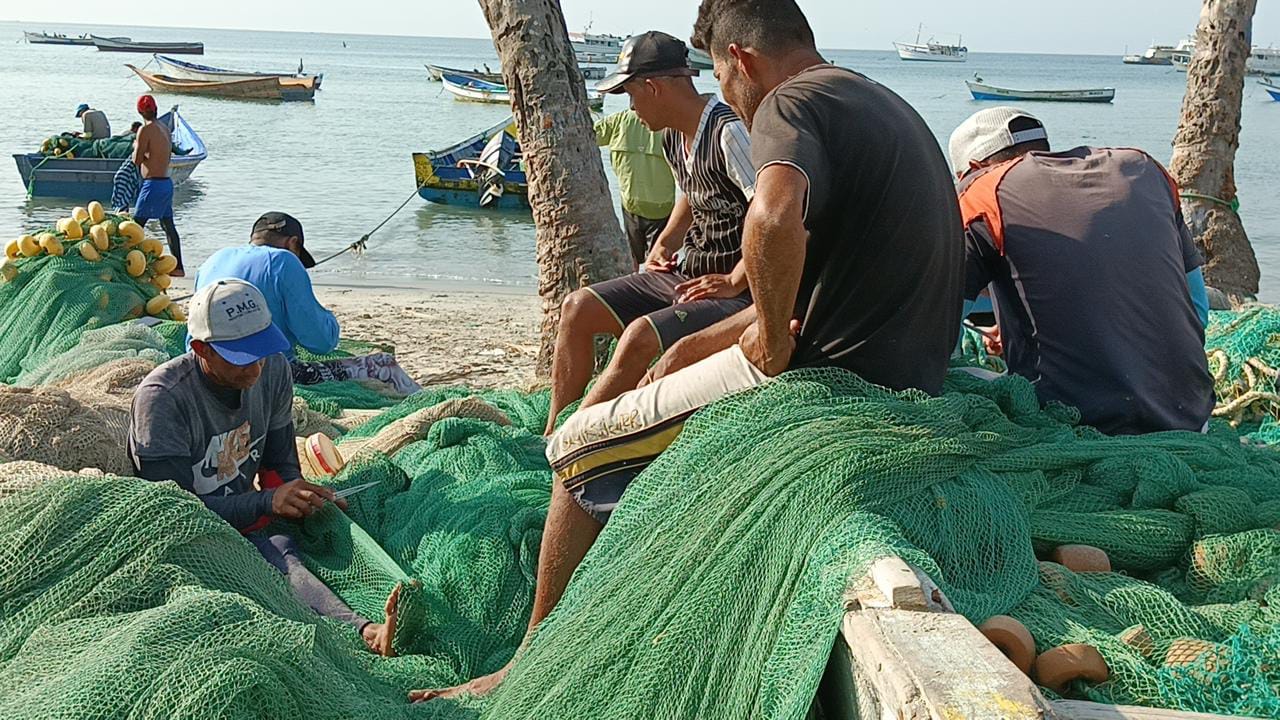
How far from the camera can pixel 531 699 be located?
112 inches

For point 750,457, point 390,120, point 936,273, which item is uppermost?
point 936,273

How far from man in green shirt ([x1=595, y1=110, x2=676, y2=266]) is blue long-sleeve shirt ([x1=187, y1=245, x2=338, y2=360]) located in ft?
10.8

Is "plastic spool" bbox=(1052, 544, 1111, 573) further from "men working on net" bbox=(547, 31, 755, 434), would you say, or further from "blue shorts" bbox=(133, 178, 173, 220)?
"blue shorts" bbox=(133, 178, 173, 220)

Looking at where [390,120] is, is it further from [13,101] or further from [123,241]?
[123,241]

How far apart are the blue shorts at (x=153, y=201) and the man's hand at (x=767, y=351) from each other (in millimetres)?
12322

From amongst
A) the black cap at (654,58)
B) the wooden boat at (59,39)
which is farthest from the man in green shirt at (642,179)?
the wooden boat at (59,39)

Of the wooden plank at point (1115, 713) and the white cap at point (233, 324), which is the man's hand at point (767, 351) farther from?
the white cap at point (233, 324)

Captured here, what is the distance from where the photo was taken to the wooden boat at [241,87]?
49.2 meters

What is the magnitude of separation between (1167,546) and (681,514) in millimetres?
1340

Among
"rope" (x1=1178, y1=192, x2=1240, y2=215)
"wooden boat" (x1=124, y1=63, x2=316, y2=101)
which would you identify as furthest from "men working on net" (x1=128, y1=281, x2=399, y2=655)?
"wooden boat" (x1=124, y1=63, x2=316, y2=101)

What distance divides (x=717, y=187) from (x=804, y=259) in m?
1.42

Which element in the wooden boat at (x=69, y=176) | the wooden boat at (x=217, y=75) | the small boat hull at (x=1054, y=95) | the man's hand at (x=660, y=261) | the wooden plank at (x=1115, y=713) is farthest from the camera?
the small boat hull at (x=1054, y=95)

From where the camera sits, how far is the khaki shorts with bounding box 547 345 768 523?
3354 mm

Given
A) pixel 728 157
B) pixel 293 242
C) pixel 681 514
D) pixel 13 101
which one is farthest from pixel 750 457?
pixel 13 101
